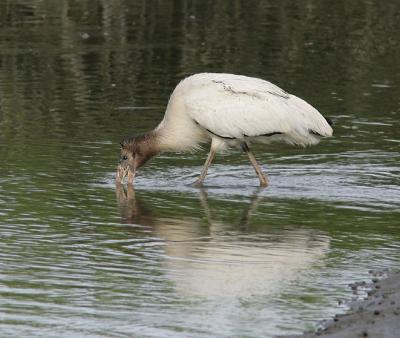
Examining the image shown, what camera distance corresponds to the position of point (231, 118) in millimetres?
11641

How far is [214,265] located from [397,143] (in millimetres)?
5478

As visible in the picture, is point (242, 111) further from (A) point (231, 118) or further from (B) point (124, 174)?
(B) point (124, 174)

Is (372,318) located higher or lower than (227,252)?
higher

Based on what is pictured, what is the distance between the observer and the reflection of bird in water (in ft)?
26.3

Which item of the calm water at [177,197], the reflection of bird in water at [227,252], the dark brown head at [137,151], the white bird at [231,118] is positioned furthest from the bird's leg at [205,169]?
the reflection of bird in water at [227,252]

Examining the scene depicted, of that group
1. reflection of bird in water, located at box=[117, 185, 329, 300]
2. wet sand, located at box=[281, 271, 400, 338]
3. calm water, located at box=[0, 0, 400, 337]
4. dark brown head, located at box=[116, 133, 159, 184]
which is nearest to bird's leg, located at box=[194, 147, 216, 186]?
calm water, located at box=[0, 0, 400, 337]

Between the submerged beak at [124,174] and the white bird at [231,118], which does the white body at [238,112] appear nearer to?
the white bird at [231,118]

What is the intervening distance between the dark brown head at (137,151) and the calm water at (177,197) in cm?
18

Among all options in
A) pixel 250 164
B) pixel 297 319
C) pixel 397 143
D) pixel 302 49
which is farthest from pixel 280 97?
pixel 302 49

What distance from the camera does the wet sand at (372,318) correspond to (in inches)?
260

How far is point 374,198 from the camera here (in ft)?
36.6

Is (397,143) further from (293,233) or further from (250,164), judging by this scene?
(293,233)

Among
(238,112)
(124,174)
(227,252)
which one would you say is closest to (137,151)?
(124,174)

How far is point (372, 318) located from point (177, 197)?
461 centimetres
